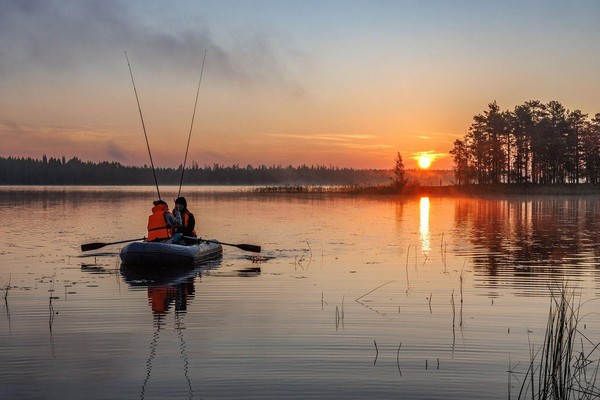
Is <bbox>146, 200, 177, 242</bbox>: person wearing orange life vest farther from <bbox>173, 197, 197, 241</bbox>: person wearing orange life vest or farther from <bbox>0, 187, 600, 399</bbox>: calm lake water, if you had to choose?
<bbox>0, 187, 600, 399</bbox>: calm lake water

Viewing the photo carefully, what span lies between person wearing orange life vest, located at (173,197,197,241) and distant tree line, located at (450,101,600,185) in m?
83.4

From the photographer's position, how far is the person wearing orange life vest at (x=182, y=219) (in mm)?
22223

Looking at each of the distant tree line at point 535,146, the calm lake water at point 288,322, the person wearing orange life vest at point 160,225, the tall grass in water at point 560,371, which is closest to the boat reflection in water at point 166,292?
the calm lake water at point 288,322

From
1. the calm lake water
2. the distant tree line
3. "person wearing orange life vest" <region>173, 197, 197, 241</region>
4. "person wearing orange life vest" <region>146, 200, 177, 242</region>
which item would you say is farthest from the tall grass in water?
the distant tree line

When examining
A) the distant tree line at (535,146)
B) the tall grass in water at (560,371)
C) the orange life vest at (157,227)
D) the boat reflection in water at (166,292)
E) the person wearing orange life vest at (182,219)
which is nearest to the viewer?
the tall grass in water at (560,371)

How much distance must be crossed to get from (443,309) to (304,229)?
77.1ft

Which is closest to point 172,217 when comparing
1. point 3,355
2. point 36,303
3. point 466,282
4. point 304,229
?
point 36,303

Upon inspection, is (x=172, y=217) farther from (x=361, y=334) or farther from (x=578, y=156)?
(x=578, y=156)

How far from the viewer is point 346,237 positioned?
3250 cm

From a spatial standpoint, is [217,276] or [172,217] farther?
[172,217]

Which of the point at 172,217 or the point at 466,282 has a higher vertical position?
the point at 172,217

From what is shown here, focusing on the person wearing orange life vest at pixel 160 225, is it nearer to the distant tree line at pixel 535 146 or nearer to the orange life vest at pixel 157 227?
the orange life vest at pixel 157 227

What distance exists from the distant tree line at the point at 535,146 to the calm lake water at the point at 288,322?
254 ft

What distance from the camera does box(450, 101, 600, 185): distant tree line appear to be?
100 m
